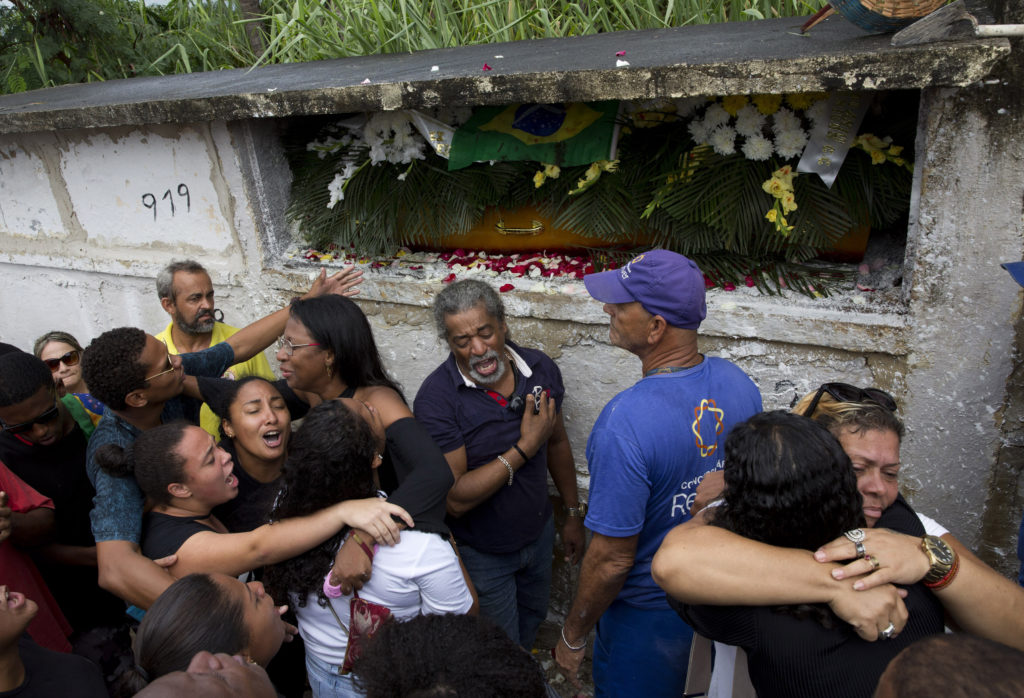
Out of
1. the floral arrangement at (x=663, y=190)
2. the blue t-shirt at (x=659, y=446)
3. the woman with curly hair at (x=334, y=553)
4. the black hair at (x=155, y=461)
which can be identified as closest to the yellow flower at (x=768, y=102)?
the floral arrangement at (x=663, y=190)

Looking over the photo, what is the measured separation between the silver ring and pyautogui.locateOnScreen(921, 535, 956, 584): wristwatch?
0.41 feet

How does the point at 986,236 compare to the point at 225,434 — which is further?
the point at 225,434

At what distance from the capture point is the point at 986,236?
2.24 metres

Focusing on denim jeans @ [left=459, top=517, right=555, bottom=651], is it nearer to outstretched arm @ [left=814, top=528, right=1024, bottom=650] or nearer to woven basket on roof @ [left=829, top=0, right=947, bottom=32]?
outstretched arm @ [left=814, top=528, right=1024, bottom=650]

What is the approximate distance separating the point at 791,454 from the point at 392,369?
2.45m

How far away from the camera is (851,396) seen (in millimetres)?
1815

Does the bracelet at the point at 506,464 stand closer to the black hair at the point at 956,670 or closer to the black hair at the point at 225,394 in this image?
the black hair at the point at 225,394

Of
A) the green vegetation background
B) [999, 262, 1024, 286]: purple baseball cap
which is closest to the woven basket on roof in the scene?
[999, 262, 1024, 286]: purple baseball cap

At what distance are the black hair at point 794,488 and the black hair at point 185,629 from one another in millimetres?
1121

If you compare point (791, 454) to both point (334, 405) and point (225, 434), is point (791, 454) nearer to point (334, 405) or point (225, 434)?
point (334, 405)

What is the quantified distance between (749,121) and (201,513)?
7.58ft

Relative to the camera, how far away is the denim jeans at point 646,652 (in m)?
2.16

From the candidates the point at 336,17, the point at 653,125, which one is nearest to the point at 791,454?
the point at 653,125

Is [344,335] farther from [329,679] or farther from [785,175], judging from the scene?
[785,175]
